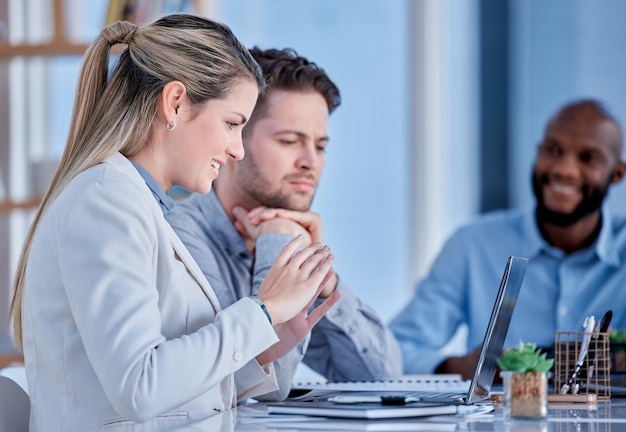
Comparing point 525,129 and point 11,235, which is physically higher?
point 525,129

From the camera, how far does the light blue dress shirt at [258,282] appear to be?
2.00 meters

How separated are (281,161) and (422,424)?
3.30 feet

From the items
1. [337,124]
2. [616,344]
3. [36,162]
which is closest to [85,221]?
[616,344]

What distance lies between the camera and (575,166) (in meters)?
3.34

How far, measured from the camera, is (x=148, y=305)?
1.30 metres

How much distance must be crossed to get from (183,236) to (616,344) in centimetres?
87

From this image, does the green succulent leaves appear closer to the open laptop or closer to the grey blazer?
the open laptop

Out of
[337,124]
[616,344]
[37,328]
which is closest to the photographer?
[37,328]

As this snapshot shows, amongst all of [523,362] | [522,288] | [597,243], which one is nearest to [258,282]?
[523,362]

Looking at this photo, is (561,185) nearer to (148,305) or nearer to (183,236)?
(183,236)

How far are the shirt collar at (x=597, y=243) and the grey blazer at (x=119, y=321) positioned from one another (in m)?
2.01

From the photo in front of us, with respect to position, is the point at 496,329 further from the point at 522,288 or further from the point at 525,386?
the point at 522,288

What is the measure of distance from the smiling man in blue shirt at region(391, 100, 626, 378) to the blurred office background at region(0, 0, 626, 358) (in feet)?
3.21

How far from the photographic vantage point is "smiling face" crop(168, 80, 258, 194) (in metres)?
1.54
